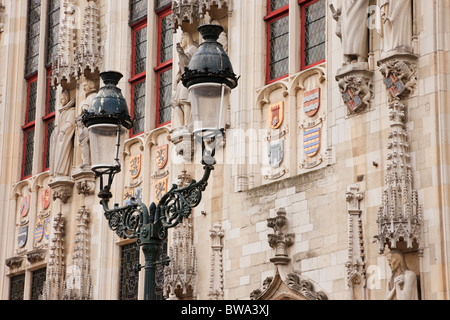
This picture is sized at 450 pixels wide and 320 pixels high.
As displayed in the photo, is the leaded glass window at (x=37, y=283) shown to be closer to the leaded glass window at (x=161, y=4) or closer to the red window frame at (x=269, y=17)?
the leaded glass window at (x=161, y=4)

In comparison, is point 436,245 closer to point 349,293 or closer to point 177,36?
point 349,293

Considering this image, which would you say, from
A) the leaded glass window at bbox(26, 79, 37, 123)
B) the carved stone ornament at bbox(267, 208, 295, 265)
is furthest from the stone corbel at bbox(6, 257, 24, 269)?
the carved stone ornament at bbox(267, 208, 295, 265)

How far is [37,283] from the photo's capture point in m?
29.2

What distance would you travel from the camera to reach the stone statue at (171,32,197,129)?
24.7m

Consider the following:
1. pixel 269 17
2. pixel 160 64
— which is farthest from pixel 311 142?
pixel 160 64

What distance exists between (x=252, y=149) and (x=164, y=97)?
3843mm

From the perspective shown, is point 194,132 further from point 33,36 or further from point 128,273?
point 33,36

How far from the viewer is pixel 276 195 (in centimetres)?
2252

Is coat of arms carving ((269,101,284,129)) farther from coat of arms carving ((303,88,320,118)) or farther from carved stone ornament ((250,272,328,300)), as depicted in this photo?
carved stone ornament ((250,272,328,300))

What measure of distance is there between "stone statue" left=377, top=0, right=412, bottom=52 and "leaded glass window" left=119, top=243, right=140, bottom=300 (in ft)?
26.3

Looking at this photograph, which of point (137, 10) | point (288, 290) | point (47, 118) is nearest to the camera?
point (288, 290)

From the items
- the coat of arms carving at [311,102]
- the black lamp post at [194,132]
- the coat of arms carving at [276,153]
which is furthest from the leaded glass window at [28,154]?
the black lamp post at [194,132]

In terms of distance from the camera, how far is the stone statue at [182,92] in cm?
2467
